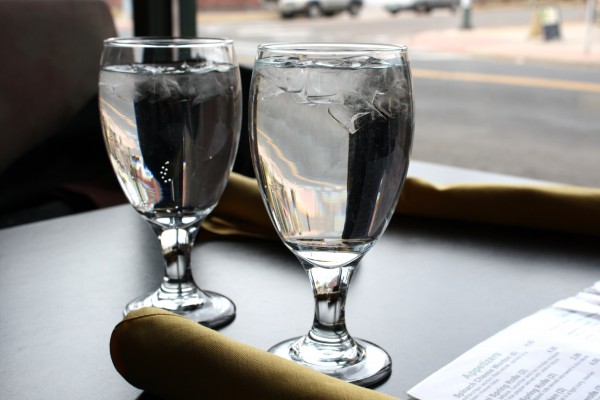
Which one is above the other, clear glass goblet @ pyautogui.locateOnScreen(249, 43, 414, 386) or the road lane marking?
clear glass goblet @ pyautogui.locateOnScreen(249, 43, 414, 386)

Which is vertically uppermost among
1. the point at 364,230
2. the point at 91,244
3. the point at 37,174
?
the point at 364,230

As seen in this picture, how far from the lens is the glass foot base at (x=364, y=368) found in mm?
454

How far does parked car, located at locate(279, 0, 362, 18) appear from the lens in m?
7.89

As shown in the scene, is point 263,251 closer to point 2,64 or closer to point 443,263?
point 443,263

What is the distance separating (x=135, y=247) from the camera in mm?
710

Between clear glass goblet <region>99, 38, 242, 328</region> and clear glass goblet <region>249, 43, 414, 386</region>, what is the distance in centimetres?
8

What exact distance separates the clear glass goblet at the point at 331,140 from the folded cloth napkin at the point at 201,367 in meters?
0.07

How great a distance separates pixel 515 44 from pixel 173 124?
7.51 m

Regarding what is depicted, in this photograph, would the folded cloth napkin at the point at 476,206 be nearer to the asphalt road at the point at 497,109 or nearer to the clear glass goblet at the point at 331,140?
the clear glass goblet at the point at 331,140

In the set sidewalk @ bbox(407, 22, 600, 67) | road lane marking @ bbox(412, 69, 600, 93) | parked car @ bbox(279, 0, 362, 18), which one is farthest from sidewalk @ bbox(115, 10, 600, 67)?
road lane marking @ bbox(412, 69, 600, 93)

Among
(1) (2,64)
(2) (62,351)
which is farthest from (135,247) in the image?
(1) (2,64)

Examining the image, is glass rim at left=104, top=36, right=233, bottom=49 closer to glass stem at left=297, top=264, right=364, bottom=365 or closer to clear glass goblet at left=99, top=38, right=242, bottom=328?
clear glass goblet at left=99, top=38, right=242, bottom=328

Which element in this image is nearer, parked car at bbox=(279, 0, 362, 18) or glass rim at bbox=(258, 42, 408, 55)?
glass rim at bbox=(258, 42, 408, 55)

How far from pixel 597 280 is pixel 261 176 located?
326mm
